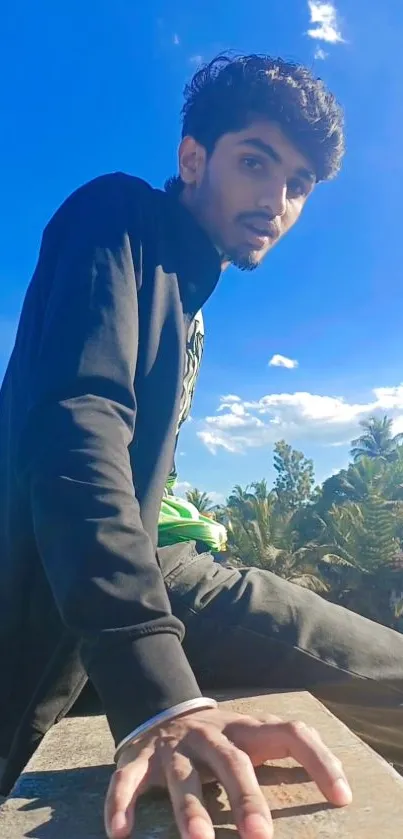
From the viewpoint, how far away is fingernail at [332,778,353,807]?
877mm

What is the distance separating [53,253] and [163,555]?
798mm

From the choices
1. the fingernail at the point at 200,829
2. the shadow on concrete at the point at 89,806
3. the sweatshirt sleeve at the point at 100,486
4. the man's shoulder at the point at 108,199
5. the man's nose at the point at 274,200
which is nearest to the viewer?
the fingernail at the point at 200,829

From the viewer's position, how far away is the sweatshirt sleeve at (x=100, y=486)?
993 millimetres

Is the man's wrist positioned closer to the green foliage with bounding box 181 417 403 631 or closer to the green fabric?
the green fabric

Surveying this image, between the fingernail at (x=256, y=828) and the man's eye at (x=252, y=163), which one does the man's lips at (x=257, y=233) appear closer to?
the man's eye at (x=252, y=163)

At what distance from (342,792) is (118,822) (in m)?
0.31

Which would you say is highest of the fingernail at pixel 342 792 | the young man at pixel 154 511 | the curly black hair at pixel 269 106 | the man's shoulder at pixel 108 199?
the curly black hair at pixel 269 106

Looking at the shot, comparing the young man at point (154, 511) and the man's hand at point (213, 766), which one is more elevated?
the young man at point (154, 511)

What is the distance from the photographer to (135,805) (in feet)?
2.92

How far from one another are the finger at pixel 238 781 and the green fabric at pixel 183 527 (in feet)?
2.93

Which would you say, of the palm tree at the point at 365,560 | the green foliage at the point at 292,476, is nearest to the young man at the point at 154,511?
the palm tree at the point at 365,560

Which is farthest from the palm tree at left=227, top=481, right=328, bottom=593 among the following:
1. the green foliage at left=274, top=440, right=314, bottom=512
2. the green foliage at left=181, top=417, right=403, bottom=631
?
the green foliage at left=274, top=440, right=314, bottom=512

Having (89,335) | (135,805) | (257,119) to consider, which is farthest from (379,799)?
(257,119)

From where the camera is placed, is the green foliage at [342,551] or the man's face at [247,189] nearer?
the man's face at [247,189]
